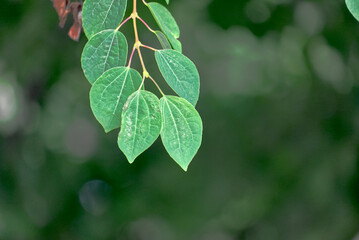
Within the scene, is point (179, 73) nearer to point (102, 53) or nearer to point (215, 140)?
point (102, 53)

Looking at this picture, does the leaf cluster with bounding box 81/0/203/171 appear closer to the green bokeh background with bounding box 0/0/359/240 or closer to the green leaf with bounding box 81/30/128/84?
the green leaf with bounding box 81/30/128/84

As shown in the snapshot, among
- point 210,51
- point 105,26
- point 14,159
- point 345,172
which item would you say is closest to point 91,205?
point 14,159

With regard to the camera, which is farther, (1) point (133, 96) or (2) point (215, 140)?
(2) point (215, 140)

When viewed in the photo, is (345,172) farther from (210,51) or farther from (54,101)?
(54,101)

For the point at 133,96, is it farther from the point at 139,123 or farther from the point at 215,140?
the point at 215,140

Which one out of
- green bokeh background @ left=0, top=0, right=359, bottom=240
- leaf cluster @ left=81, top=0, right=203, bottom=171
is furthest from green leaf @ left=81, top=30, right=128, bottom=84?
green bokeh background @ left=0, top=0, right=359, bottom=240

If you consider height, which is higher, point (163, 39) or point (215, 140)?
point (163, 39)

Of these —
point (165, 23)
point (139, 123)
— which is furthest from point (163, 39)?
point (139, 123)

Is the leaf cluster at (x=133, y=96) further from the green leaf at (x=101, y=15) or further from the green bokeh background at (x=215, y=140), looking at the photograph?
the green bokeh background at (x=215, y=140)
